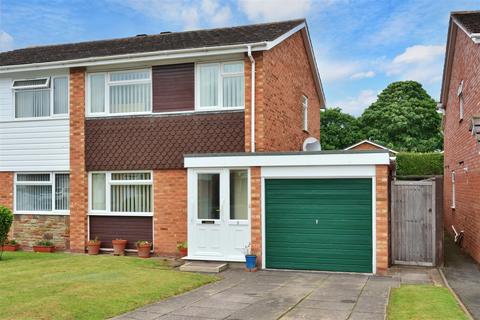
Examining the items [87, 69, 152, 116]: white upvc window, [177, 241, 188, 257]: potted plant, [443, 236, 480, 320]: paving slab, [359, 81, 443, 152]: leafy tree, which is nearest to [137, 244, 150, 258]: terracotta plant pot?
[177, 241, 188, 257]: potted plant

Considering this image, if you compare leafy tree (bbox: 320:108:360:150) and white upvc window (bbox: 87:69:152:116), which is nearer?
white upvc window (bbox: 87:69:152:116)

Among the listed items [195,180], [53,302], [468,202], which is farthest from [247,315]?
[468,202]

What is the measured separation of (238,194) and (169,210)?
7.58ft

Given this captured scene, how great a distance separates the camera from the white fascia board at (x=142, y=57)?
12.5 m

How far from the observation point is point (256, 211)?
38.7 ft

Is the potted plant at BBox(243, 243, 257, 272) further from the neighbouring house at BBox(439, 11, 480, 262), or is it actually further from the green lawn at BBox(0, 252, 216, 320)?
the neighbouring house at BBox(439, 11, 480, 262)

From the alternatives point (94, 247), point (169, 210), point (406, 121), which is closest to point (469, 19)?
point (169, 210)

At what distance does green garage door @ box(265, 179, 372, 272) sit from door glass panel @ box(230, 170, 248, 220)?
1.82 ft

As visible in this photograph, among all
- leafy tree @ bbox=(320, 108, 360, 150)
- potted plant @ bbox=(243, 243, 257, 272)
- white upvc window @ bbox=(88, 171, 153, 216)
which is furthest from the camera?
leafy tree @ bbox=(320, 108, 360, 150)

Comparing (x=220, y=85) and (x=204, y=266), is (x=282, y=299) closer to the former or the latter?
(x=204, y=266)

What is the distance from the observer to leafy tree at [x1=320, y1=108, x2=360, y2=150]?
156 feet

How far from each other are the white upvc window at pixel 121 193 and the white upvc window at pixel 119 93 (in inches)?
68.2

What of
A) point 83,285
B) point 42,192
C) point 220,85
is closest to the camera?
point 83,285

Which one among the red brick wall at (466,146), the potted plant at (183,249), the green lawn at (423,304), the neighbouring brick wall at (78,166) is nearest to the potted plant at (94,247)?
the neighbouring brick wall at (78,166)
